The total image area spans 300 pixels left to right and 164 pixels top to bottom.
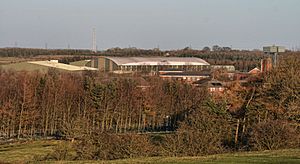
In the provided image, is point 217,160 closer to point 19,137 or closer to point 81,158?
point 81,158

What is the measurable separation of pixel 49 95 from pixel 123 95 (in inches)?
393

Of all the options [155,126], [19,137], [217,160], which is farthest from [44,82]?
[217,160]

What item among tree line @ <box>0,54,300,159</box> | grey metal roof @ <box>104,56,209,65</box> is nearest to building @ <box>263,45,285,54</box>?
tree line @ <box>0,54,300,159</box>

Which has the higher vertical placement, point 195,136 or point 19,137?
point 195,136

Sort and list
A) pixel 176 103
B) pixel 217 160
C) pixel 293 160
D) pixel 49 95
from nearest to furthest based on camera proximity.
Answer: pixel 293 160, pixel 217 160, pixel 49 95, pixel 176 103

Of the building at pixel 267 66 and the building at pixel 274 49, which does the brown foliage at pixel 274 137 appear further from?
the building at pixel 274 49

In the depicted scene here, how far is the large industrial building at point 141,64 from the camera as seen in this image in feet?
425

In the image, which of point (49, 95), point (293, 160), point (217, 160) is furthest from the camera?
point (49, 95)

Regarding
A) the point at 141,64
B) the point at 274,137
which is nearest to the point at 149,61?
the point at 141,64

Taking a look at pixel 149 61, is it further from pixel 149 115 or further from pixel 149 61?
pixel 149 115

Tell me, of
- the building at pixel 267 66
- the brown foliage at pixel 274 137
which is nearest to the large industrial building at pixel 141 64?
the building at pixel 267 66

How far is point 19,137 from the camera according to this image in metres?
51.8

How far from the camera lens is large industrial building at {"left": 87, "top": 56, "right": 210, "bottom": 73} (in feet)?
425

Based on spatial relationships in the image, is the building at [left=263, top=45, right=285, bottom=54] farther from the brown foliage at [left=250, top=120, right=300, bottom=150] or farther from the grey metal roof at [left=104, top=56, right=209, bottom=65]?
the brown foliage at [left=250, top=120, right=300, bottom=150]
